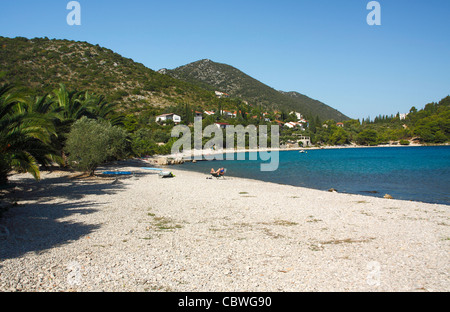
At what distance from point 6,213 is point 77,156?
10.5 m

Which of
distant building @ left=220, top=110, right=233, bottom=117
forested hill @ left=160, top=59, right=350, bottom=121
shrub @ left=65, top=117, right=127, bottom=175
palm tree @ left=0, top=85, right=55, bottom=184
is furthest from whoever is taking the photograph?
forested hill @ left=160, top=59, right=350, bottom=121

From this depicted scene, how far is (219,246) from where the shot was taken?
7.72 meters

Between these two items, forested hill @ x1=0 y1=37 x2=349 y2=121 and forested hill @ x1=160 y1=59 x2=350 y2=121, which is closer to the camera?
forested hill @ x1=0 y1=37 x2=349 y2=121

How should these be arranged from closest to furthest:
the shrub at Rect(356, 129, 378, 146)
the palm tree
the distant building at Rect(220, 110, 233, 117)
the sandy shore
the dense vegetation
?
1. the sandy shore
2. the palm tree
3. the dense vegetation
4. the distant building at Rect(220, 110, 233, 117)
5. the shrub at Rect(356, 129, 378, 146)

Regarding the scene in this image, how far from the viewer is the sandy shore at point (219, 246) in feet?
18.3

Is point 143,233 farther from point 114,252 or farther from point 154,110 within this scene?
point 154,110

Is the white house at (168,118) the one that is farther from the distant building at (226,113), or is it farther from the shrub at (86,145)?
the shrub at (86,145)

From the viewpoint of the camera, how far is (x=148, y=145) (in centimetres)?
5572

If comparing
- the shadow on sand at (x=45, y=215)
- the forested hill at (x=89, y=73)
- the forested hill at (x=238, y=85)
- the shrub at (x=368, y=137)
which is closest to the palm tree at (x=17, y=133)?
the shadow on sand at (x=45, y=215)

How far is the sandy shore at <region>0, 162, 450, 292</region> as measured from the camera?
5570 mm

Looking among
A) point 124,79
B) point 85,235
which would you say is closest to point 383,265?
point 85,235

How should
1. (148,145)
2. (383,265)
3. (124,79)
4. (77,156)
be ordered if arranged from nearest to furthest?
(383,265) → (77,156) → (148,145) → (124,79)

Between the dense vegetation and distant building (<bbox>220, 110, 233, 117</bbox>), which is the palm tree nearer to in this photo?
the dense vegetation

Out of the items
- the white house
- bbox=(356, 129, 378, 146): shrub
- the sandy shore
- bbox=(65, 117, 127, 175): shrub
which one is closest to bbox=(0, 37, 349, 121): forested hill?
the white house
